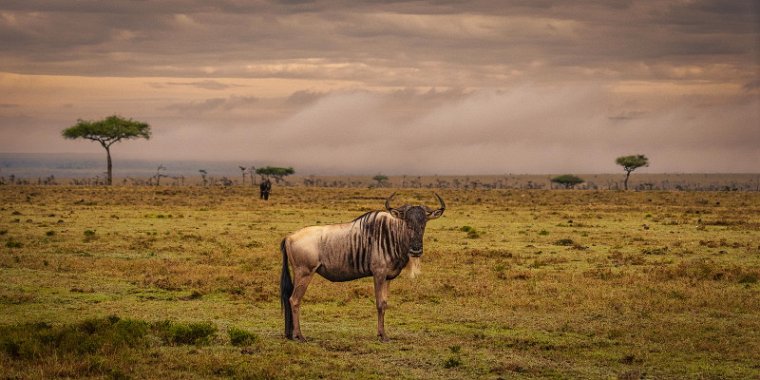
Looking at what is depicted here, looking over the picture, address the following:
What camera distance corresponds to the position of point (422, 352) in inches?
567

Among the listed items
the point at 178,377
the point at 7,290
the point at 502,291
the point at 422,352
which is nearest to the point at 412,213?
the point at 422,352

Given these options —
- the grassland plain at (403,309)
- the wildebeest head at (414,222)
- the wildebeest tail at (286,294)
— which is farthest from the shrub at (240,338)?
the wildebeest head at (414,222)

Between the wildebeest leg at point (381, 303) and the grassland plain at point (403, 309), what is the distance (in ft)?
1.19

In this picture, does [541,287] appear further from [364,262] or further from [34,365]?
[34,365]

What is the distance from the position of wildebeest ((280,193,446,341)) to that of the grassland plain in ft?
2.91

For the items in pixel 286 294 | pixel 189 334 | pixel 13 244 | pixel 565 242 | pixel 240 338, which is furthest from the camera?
pixel 565 242

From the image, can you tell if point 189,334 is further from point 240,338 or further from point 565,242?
point 565,242

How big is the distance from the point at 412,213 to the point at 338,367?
3250 millimetres

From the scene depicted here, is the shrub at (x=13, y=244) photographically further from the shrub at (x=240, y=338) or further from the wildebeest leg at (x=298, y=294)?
the wildebeest leg at (x=298, y=294)

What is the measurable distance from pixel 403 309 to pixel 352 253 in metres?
3.89

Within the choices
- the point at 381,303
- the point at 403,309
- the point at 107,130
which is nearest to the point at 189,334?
Answer: the point at 381,303

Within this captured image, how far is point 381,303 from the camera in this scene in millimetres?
15242

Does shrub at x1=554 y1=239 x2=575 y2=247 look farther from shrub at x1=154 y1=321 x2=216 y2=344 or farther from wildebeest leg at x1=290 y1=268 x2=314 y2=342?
shrub at x1=154 y1=321 x2=216 y2=344

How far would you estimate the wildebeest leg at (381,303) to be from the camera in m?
15.2
